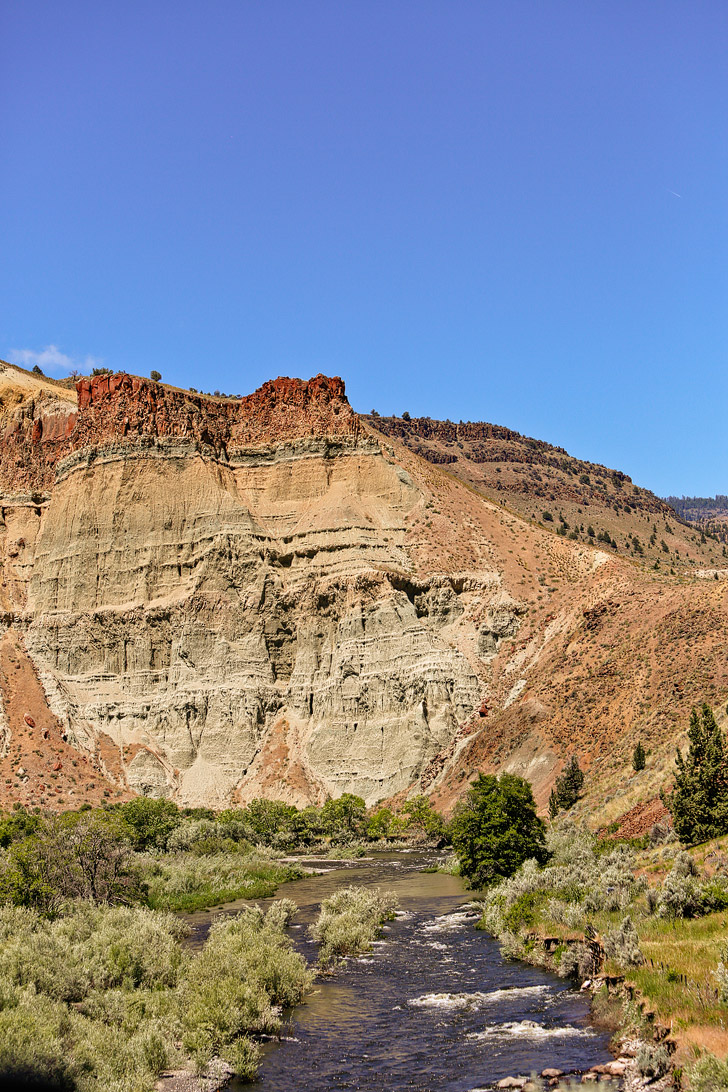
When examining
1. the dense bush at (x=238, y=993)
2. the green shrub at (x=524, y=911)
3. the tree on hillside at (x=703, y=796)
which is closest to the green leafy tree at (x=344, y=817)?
the green shrub at (x=524, y=911)

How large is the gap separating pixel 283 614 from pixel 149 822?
96.0 ft

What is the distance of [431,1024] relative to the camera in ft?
61.9

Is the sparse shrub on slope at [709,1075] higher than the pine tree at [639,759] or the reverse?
the reverse

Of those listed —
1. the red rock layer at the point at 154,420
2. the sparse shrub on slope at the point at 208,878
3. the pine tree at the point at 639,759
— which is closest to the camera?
the sparse shrub on slope at the point at 208,878

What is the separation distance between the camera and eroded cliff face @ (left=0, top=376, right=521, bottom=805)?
2916 inches

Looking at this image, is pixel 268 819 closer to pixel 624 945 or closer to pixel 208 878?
pixel 208 878

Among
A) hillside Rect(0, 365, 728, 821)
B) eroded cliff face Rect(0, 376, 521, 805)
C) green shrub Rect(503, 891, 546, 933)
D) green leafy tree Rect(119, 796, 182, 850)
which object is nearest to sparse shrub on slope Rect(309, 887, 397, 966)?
green shrub Rect(503, 891, 546, 933)

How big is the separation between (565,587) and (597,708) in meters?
21.9

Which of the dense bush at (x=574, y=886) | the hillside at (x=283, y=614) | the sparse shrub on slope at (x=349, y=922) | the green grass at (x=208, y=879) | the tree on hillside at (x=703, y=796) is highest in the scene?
the hillside at (x=283, y=614)

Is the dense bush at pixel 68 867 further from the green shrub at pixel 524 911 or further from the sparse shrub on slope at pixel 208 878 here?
the green shrub at pixel 524 911

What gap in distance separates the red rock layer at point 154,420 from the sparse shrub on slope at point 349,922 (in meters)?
64.3

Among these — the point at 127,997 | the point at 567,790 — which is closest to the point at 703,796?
the point at 127,997

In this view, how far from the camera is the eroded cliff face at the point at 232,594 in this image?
Result: 74062 mm

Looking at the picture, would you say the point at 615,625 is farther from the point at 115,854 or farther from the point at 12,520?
the point at 12,520
